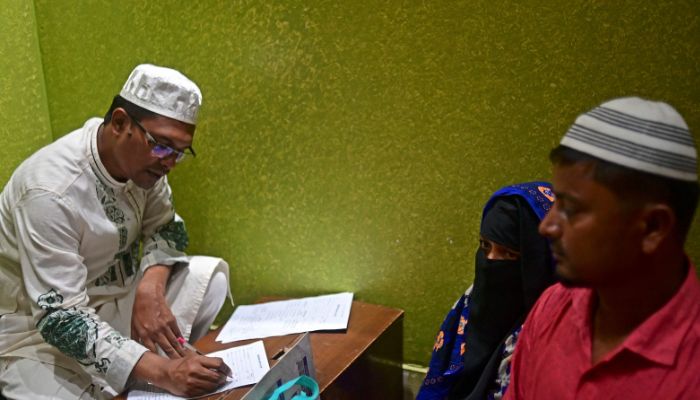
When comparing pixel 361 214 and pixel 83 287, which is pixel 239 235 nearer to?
pixel 361 214

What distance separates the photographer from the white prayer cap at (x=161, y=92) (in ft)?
5.55

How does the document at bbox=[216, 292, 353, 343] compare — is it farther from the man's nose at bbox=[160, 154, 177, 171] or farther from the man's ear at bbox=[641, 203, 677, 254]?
the man's ear at bbox=[641, 203, 677, 254]

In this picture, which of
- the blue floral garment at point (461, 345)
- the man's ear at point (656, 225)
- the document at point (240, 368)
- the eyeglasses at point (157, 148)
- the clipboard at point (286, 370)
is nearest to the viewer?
the man's ear at point (656, 225)

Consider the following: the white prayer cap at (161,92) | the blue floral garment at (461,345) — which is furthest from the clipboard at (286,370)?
the white prayer cap at (161,92)

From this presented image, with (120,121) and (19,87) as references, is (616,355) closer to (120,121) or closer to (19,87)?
(120,121)

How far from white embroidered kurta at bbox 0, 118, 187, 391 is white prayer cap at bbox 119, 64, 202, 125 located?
0.69 ft

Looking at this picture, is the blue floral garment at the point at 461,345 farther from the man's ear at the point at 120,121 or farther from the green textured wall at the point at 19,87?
the green textured wall at the point at 19,87

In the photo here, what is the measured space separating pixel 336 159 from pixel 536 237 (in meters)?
0.88

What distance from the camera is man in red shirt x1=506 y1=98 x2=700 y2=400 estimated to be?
0.83 m

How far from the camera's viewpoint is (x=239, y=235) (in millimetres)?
2285

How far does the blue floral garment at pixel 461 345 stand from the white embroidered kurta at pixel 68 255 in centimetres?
78

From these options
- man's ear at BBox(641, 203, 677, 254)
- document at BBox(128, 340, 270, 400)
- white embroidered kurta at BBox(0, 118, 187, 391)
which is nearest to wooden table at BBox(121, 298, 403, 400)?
document at BBox(128, 340, 270, 400)

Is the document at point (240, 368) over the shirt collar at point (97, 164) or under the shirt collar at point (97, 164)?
under

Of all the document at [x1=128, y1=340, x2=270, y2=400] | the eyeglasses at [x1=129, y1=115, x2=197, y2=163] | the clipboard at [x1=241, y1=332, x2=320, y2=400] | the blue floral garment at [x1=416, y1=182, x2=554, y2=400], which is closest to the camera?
the clipboard at [x1=241, y1=332, x2=320, y2=400]
